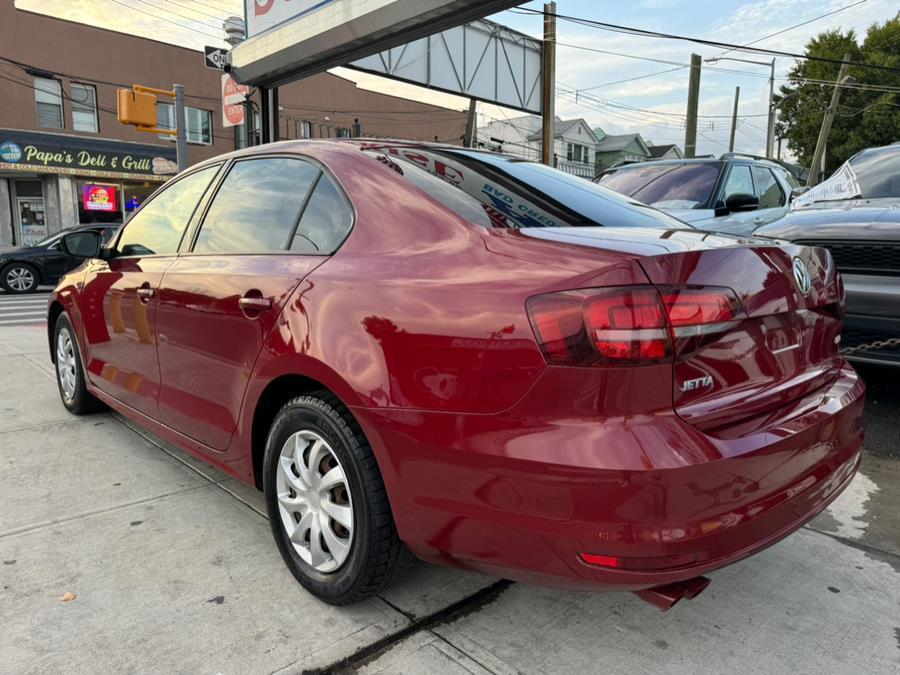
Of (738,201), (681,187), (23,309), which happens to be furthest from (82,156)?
(738,201)

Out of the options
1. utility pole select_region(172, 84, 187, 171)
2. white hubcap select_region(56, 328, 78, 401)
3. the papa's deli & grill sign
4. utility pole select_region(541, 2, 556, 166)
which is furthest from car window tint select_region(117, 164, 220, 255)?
the papa's deli & grill sign

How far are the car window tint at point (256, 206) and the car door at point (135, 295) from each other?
25 cm

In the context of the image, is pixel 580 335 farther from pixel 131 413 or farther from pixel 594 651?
pixel 131 413

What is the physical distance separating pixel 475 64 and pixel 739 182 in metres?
10.1

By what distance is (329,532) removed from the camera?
7.52ft

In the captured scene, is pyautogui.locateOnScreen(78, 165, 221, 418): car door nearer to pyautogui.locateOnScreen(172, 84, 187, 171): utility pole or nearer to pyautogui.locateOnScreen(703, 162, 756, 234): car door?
pyautogui.locateOnScreen(703, 162, 756, 234): car door

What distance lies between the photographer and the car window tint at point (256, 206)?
2.70 m

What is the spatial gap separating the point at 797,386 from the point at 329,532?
159 centimetres

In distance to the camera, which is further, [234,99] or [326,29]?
[234,99]

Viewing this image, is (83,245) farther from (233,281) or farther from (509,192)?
(509,192)

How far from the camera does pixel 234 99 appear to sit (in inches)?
418

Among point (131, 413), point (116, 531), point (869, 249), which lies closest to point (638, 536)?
point (116, 531)

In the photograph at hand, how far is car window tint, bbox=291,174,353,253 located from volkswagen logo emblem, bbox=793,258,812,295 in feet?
4.89

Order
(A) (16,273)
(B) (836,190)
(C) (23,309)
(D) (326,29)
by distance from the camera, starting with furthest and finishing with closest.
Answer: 1. (A) (16,273)
2. (C) (23,309)
3. (D) (326,29)
4. (B) (836,190)
